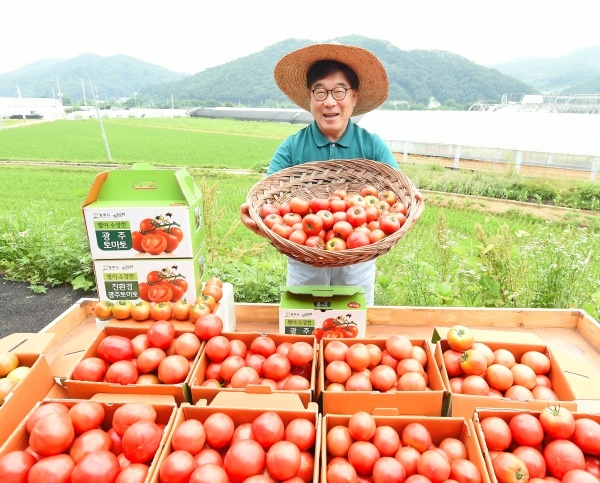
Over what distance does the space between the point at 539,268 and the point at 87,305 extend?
3.75 m

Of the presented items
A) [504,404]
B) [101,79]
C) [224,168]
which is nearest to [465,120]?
[224,168]

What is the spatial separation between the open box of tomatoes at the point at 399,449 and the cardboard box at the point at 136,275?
3.65 feet

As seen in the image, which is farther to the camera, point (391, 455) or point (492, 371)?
point (492, 371)

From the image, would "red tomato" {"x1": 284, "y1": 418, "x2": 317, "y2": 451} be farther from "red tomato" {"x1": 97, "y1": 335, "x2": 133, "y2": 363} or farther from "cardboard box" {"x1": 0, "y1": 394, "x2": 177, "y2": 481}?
"red tomato" {"x1": 97, "y1": 335, "x2": 133, "y2": 363}

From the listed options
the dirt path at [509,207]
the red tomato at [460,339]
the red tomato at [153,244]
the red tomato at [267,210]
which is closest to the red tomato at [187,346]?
the red tomato at [153,244]

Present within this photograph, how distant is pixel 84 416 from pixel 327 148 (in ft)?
7.13

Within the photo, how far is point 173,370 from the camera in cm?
178

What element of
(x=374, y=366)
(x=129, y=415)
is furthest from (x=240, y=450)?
(x=374, y=366)

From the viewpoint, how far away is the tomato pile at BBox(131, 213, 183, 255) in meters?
2.12

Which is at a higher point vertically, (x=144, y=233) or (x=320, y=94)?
(x=320, y=94)

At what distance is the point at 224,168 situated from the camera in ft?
59.1

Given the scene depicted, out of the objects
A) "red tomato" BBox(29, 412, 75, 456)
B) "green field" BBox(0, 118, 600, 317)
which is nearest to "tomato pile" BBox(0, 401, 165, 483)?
"red tomato" BBox(29, 412, 75, 456)

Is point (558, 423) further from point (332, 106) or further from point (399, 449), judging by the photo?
point (332, 106)

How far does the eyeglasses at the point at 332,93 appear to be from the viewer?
2.60 m
